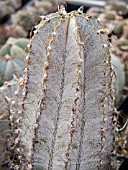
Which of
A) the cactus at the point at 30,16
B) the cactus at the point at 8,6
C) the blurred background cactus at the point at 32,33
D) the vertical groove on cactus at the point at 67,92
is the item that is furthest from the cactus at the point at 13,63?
the cactus at the point at 8,6

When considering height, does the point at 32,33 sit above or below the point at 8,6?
below

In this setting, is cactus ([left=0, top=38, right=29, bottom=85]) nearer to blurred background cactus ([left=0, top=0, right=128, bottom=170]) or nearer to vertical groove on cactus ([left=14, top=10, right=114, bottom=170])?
blurred background cactus ([left=0, top=0, right=128, bottom=170])

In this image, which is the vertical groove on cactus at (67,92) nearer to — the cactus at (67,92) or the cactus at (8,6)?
the cactus at (67,92)

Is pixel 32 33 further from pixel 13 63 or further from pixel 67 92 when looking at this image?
pixel 67 92

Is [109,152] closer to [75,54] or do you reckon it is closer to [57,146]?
[57,146]

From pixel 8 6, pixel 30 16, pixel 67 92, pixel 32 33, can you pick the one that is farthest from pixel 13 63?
pixel 8 6

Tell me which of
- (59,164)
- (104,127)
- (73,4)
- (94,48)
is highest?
(73,4)

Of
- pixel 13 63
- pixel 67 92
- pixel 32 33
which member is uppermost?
pixel 32 33

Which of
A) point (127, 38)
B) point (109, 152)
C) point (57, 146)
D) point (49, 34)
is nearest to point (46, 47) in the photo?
point (49, 34)
